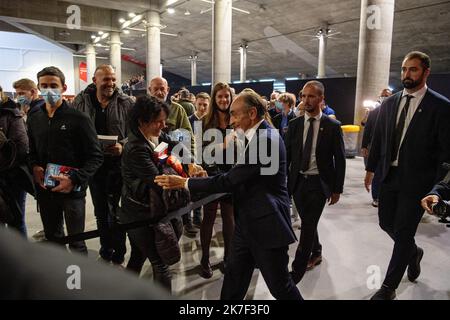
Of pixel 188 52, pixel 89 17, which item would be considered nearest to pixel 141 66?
pixel 188 52

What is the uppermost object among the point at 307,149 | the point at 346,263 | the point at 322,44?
the point at 322,44

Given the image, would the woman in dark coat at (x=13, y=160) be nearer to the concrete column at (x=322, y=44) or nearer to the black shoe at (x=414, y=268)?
the black shoe at (x=414, y=268)

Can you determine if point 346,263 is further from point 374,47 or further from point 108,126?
point 374,47

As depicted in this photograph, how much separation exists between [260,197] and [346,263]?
6.08 ft

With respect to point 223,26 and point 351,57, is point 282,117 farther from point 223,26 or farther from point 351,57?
point 351,57

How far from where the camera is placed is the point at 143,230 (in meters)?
2.12

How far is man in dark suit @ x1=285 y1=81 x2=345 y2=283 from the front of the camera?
292 cm

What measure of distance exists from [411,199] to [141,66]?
1522 inches

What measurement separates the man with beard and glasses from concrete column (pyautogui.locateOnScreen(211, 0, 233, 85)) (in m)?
11.5

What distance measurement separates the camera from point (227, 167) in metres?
3.12

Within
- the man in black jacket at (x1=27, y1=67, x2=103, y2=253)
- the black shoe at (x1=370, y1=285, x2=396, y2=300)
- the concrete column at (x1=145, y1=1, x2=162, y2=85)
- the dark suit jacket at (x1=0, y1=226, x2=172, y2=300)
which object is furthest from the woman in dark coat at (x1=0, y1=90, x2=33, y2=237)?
the concrete column at (x1=145, y1=1, x2=162, y2=85)

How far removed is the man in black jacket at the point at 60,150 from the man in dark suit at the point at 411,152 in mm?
2296

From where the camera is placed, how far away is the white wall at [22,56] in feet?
83.9

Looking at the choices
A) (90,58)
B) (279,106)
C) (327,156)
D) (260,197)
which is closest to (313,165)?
(327,156)
